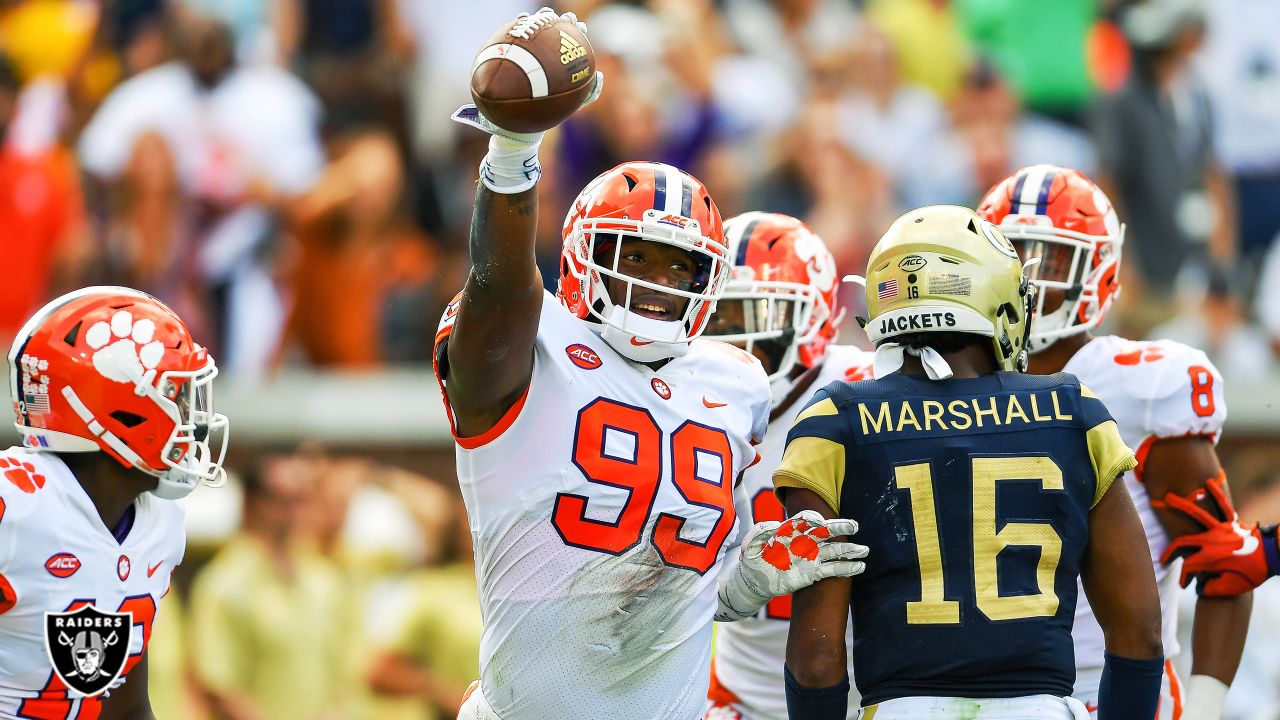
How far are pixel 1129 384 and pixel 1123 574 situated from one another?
1116 mm

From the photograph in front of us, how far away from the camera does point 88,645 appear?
13.8 feet

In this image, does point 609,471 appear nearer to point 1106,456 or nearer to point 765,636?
point 1106,456

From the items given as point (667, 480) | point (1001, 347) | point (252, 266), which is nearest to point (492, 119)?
point (667, 480)

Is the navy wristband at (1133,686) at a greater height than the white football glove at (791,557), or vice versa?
the white football glove at (791,557)

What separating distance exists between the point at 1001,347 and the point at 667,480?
0.87m

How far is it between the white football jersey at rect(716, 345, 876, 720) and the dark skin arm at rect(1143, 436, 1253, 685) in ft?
2.92

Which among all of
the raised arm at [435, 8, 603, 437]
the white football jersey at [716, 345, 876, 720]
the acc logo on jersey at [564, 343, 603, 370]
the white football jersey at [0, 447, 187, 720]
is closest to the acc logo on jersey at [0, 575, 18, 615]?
the white football jersey at [0, 447, 187, 720]

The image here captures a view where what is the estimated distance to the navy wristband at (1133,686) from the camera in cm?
396

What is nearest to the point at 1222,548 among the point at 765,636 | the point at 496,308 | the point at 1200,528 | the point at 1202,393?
the point at 1200,528

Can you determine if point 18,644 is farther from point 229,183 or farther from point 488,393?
point 229,183

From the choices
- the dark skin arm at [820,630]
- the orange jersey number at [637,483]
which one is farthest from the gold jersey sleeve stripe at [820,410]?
the orange jersey number at [637,483]

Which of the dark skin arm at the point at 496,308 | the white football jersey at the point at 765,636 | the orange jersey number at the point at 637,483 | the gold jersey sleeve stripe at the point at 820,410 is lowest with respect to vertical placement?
the white football jersey at the point at 765,636

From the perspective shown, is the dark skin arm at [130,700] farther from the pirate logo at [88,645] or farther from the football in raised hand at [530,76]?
the football in raised hand at [530,76]

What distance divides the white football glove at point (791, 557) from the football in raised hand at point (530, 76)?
1110mm
